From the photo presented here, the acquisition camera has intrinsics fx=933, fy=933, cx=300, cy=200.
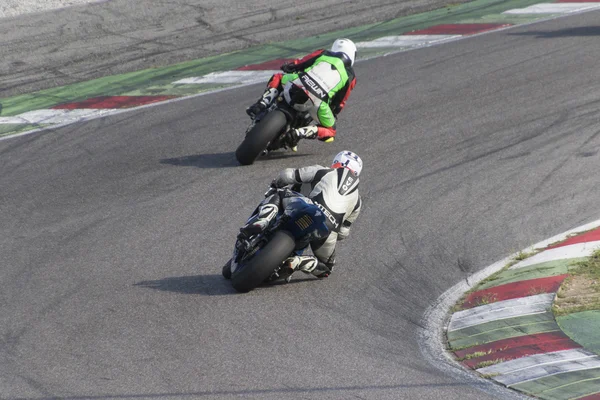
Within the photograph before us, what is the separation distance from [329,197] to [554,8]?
12446mm

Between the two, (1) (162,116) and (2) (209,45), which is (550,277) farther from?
(2) (209,45)

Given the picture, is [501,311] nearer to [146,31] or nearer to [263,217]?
[263,217]

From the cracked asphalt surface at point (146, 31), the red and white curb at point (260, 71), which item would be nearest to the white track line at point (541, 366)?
the red and white curb at point (260, 71)

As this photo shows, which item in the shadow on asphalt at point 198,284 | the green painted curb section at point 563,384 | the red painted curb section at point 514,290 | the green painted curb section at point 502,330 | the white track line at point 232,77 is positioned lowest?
the red painted curb section at point 514,290

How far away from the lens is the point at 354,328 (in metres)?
7.86

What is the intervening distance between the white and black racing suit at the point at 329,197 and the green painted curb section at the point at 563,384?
268 cm

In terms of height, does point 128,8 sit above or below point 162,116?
above

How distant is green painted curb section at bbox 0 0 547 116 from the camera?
15.5 metres

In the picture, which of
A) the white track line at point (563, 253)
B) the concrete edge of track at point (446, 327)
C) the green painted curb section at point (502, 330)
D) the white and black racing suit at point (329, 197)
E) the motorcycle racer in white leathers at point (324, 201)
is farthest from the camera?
the white track line at point (563, 253)

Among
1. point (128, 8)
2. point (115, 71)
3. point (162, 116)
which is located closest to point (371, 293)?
point (162, 116)

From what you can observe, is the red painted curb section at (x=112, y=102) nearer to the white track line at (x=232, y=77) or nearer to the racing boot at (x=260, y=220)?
the white track line at (x=232, y=77)

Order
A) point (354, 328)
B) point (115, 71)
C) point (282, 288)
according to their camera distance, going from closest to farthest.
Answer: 1. point (354, 328)
2. point (282, 288)
3. point (115, 71)

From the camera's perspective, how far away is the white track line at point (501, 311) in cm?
796

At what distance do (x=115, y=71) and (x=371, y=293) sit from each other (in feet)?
30.7
